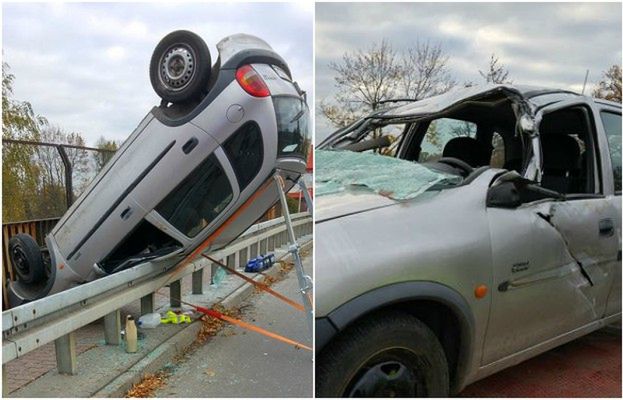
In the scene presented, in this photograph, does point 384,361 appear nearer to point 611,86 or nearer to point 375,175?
point 375,175

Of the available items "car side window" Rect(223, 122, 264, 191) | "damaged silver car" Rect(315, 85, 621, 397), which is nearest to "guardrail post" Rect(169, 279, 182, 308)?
"car side window" Rect(223, 122, 264, 191)

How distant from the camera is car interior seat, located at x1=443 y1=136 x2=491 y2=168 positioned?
11.4 ft

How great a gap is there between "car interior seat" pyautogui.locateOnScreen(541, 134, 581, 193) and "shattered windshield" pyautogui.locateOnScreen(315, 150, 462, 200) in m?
1.09

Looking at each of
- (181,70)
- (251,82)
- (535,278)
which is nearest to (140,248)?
(181,70)

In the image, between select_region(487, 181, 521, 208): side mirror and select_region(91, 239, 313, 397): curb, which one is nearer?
select_region(487, 181, 521, 208): side mirror

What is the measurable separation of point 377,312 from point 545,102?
157 centimetres

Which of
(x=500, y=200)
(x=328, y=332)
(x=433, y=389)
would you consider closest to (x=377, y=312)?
(x=328, y=332)

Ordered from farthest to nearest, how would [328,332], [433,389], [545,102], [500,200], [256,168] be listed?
[256,168]
[545,102]
[500,200]
[433,389]
[328,332]

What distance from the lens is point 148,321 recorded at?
4.02 metres

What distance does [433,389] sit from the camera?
2.09 meters

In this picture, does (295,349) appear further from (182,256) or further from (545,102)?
(545,102)

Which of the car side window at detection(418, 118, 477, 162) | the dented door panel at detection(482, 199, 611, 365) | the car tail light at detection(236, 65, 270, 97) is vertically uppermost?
the car tail light at detection(236, 65, 270, 97)

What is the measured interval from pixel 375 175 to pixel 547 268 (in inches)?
33.7

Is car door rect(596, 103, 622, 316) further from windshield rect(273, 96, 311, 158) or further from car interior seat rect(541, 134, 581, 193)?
windshield rect(273, 96, 311, 158)
